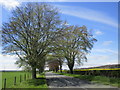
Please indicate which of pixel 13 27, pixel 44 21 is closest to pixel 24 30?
pixel 13 27

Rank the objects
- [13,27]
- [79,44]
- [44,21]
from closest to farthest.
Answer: [13,27]
[44,21]
[79,44]

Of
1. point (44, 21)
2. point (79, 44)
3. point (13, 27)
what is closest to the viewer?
point (13, 27)

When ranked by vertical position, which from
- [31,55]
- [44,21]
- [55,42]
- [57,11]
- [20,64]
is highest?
[57,11]

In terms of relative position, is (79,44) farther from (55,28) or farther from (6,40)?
(6,40)

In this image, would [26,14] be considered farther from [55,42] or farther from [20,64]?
[20,64]

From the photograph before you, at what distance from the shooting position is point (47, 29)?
21750mm

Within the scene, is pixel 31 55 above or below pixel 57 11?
below

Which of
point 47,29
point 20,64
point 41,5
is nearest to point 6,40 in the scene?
point 20,64

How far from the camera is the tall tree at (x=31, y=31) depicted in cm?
2089

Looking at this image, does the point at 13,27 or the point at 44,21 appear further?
the point at 44,21

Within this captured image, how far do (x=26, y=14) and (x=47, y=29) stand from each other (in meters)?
3.93

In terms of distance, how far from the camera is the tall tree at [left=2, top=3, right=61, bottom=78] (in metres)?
20.9

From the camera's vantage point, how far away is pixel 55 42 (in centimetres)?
2223

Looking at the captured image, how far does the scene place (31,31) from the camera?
21688mm
